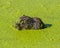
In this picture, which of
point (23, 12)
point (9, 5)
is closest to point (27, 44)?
point (23, 12)

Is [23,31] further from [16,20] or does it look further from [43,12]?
[43,12]

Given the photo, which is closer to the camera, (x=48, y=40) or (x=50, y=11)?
(x=48, y=40)

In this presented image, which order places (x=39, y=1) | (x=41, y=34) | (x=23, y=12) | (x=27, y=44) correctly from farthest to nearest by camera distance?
(x=39, y=1), (x=23, y=12), (x=41, y=34), (x=27, y=44)

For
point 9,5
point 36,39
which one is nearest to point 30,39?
point 36,39

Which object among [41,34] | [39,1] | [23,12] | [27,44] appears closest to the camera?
[27,44]

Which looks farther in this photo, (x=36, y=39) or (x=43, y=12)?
(x=43, y=12)

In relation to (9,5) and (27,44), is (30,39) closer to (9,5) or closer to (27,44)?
(27,44)
